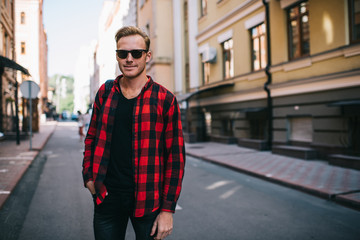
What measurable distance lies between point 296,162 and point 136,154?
27.3 ft

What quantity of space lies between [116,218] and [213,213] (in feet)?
10.2

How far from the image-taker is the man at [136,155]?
6.06 ft

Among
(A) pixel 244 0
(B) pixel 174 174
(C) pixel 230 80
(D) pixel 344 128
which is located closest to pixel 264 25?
(A) pixel 244 0

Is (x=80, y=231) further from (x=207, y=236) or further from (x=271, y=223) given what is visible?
(x=271, y=223)

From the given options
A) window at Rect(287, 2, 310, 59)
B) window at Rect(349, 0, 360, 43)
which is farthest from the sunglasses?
window at Rect(287, 2, 310, 59)

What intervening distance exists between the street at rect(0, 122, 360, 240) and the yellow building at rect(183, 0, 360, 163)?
11.7 ft

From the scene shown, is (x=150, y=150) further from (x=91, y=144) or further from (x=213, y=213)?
(x=213, y=213)

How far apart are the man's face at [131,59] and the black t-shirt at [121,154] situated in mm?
185

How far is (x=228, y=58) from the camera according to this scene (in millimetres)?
15383

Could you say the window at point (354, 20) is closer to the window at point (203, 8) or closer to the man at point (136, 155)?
the man at point (136, 155)

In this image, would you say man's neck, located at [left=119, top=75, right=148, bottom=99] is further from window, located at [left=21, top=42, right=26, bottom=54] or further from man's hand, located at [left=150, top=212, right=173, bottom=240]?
window, located at [left=21, top=42, right=26, bottom=54]

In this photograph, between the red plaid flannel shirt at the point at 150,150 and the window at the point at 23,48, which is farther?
the window at the point at 23,48

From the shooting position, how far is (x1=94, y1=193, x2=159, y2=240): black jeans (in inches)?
74.0

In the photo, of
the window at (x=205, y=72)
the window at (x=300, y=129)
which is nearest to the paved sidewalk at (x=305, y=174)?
the window at (x=300, y=129)
